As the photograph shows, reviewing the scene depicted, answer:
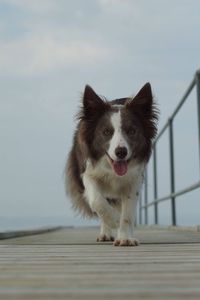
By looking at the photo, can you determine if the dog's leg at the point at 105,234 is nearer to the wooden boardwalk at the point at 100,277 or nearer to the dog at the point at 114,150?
the dog at the point at 114,150

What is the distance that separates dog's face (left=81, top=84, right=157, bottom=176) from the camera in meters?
3.85

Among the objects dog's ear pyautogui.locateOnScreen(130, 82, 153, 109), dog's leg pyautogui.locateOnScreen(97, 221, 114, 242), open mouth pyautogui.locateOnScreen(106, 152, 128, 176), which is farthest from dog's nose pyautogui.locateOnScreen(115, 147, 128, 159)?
dog's leg pyautogui.locateOnScreen(97, 221, 114, 242)

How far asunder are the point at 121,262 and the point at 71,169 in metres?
2.87

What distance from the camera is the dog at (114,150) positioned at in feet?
12.8

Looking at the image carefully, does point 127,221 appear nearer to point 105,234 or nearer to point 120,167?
point 120,167

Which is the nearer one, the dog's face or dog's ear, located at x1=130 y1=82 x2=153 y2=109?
the dog's face

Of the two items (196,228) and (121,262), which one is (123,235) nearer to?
(121,262)

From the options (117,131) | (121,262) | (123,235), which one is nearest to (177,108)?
(117,131)

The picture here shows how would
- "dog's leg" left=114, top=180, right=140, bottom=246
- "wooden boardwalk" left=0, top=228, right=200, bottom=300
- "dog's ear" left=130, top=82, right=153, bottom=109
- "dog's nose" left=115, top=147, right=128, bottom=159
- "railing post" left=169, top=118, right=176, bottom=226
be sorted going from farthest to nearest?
"railing post" left=169, top=118, right=176, bottom=226
"dog's ear" left=130, top=82, right=153, bottom=109
"dog's nose" left=115, top=147, right=128, bottom=159
"dog's leg" left=114, top=180, right=140, bottom=246
"wooden boardwalk" left=0, top=228, right=200, bottom=300

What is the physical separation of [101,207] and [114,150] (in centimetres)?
42

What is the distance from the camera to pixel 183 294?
131 centimetres

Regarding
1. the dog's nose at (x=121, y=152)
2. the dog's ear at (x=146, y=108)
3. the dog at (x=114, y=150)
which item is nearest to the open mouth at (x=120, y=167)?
the dog at (x=114, y=150)

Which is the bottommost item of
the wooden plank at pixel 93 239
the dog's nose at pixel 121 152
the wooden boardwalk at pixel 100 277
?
the wooden boardwalk at pixel 100 277

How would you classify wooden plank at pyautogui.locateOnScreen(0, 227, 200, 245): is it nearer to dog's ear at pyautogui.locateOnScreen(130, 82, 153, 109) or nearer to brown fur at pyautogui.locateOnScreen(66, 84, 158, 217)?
brown fur at pyautogui.locateOnScreen(66, 84, 158, 217)
